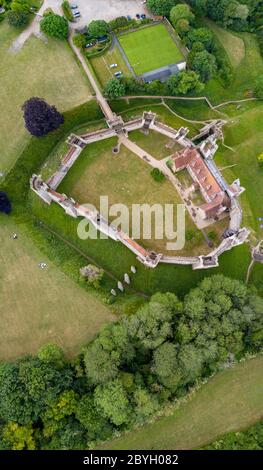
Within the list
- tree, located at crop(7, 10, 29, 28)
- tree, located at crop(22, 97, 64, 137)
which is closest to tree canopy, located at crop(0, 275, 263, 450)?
tree, located at crop(22, 97, 64, 137)

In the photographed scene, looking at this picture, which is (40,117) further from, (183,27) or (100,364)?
(100,364)

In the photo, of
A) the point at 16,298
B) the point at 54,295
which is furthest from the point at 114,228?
the point at 16,298

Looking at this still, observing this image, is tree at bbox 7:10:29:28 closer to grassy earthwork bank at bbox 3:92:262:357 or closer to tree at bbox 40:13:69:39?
tree at bbox 40:13:69:39

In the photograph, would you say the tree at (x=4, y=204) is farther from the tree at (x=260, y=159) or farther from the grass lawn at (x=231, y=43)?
the grass lawn at (x=231, y=43)

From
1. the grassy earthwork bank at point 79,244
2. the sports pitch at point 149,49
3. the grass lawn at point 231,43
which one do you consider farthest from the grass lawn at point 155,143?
the grass lawn at point 231,43
